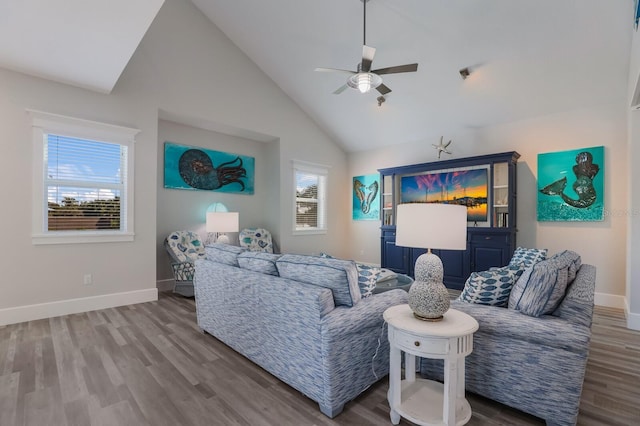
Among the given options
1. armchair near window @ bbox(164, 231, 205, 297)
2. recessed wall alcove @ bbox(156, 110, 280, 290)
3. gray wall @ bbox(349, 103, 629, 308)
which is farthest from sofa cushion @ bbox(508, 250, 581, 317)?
recessed wall alcove @ bbox(156, 110, 280, 290)

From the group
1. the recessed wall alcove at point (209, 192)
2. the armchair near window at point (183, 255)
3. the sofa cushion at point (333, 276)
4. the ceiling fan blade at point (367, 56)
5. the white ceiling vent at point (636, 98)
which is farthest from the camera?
the recessed wall alcove at point (209, 192)

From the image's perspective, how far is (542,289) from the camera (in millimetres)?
1885

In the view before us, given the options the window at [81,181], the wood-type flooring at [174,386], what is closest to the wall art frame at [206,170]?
the window at [81,181]

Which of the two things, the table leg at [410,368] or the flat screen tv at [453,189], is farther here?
the flat screen tv at [453,189]

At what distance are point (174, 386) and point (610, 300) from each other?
17.8 feet

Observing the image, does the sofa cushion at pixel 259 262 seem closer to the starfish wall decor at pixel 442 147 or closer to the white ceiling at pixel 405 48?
the white ceiling at pixel 405 48

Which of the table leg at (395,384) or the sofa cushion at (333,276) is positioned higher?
the sofa cushion at (333,276)

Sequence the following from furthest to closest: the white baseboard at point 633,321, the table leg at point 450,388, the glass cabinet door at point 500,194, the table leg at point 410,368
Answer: the glass cabinet door at point 500,194 < the white baseboard at point 633,321 < the table leg at point 410,368 < the table leg at point 450,388

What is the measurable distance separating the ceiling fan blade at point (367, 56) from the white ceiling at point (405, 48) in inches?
45.7

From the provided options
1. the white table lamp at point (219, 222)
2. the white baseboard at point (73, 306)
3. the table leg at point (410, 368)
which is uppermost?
the white table lamp at point (219, 222)

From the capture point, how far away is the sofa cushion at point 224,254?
2.92 metres

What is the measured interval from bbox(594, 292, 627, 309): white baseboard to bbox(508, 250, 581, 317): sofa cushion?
3.29 metres

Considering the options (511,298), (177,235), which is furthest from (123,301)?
(511,298)

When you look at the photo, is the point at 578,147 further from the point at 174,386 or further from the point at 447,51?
the point at 174,386
